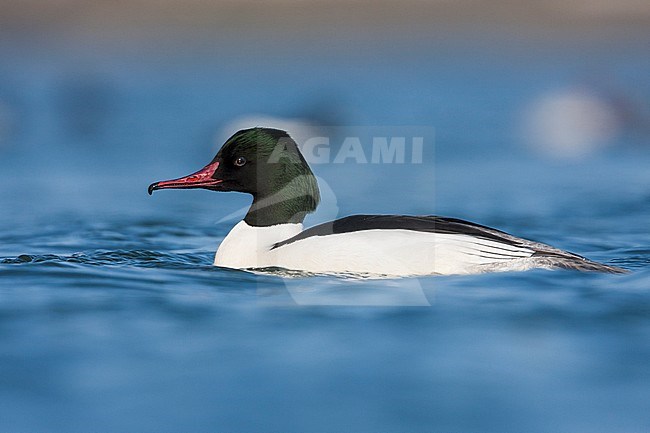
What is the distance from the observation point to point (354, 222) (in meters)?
5.96

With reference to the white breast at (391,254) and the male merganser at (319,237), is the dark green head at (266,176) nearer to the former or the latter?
the male merganser at (319,237)

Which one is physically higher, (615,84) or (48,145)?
(615,84)

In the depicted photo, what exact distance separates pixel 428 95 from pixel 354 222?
8.74 metres

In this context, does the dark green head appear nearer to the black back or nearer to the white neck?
the white neck

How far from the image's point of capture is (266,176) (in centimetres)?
610

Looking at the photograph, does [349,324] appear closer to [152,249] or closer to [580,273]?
[580,273]

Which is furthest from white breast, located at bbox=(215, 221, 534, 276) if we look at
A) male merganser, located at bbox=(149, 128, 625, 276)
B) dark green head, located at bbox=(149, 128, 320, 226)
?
dark green head, located at bbox=(149, 128, 320, 226)

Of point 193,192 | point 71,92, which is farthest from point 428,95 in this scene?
point 193,192

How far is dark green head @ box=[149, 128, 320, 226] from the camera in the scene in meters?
6.06

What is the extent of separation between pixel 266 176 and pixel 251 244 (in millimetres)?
401

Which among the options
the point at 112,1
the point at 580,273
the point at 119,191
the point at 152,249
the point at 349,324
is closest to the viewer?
the point at 349,324

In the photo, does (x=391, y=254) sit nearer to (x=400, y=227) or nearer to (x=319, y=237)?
(x=400, y=227)

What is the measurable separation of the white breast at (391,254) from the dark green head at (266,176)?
312 mm

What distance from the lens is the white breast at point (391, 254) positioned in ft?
18.7
